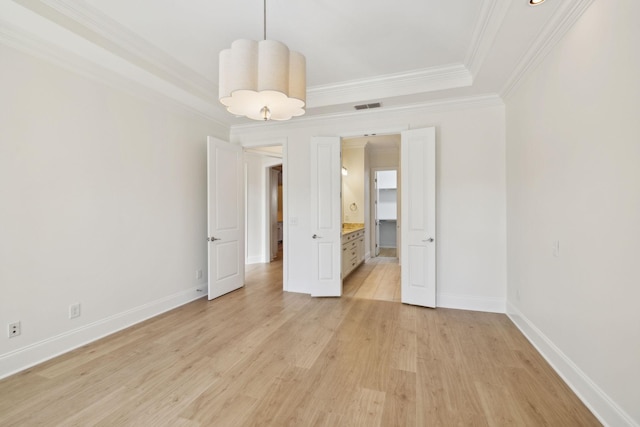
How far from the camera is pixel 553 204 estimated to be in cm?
234

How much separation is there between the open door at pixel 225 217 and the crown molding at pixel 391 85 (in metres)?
1.54

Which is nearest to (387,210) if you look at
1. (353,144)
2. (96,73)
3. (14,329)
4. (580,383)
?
(353,144)

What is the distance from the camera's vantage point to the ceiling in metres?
2.24

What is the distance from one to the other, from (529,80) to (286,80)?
2.50 meters

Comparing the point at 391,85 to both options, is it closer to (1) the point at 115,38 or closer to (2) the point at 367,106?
(2) the point at 367,106

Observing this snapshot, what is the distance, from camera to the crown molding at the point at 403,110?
362cm

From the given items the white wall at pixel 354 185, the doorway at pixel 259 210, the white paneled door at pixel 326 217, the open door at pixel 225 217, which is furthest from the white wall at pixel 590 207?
the doorway at pixel 259 210

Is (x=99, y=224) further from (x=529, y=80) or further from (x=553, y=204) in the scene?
(x=529, y=80)

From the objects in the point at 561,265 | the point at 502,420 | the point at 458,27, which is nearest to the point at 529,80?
the point at 458,27

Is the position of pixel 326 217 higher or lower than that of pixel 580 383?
higher

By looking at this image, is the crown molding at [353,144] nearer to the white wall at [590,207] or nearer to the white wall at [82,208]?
the white wall at [82,208]

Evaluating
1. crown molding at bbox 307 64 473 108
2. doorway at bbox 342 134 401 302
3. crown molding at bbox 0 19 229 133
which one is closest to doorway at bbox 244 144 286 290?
doorway at bbox 342 134 401 302

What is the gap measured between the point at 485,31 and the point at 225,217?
12.6ft

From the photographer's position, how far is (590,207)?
6.09 ft
